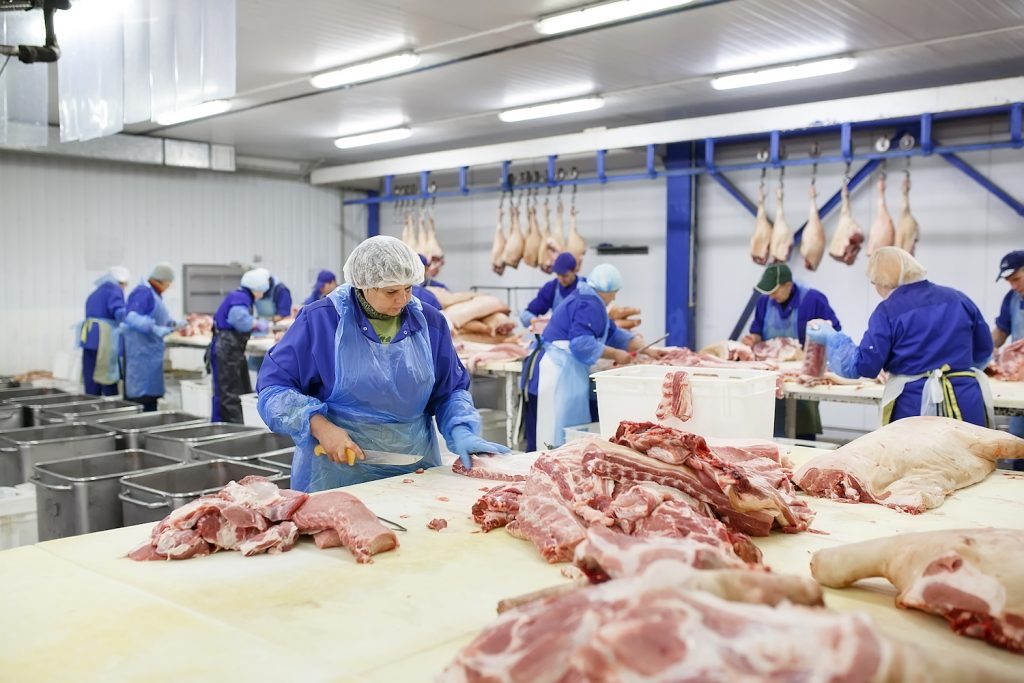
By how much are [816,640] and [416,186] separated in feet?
45.9

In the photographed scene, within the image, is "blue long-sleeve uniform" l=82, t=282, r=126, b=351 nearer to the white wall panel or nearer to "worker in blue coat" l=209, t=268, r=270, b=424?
"worker in blue coat" l=209, t=268, r=270, b=424

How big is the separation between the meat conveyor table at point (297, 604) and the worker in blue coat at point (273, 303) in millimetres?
8228

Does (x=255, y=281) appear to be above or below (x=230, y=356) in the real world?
above

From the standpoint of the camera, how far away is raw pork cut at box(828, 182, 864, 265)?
9.18 metres

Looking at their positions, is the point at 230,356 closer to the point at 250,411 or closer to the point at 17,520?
the point at 250,411

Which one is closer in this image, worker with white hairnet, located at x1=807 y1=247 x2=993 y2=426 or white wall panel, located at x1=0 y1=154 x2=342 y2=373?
worker with white hairnet, located at x1=807 y1=247 x2=993 y2=426

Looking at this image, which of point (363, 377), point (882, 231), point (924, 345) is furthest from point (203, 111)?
point (924, 345)

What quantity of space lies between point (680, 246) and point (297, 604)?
9673 mm

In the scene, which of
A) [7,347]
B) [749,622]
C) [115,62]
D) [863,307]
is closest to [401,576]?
[749,622]

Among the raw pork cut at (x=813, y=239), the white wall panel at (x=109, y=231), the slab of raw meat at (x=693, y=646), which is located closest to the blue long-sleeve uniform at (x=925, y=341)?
the slab of raw meat at (x=693, y=646)

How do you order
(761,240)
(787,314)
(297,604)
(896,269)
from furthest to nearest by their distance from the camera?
(761,240) < (787,314) < (896,269) < (297,604)

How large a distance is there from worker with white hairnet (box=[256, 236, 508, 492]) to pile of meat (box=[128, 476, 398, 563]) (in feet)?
2.86

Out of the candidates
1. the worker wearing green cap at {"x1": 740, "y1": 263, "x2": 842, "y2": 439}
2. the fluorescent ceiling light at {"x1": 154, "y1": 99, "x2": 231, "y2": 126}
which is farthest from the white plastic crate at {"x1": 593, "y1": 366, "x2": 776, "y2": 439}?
the fluorescent ceiling light at {"x1": 154, "y1": 99, "x2": 231, "y2": 126}

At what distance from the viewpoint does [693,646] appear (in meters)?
1.34
